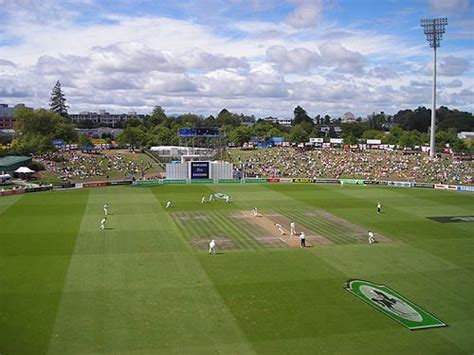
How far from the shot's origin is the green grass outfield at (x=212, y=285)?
750 inches

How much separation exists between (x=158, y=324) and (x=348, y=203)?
39002mm

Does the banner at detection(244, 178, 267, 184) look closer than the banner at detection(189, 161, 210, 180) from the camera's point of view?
No

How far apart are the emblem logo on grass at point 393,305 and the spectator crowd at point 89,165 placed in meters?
59.7

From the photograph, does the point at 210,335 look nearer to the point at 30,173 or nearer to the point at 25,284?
the point at 25,284

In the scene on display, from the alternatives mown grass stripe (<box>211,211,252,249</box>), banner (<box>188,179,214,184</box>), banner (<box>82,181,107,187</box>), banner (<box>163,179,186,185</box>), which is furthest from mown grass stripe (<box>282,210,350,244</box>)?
banner (<box>82,181,107,187</box>)

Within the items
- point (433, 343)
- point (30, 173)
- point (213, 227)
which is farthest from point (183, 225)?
point (30, 173)

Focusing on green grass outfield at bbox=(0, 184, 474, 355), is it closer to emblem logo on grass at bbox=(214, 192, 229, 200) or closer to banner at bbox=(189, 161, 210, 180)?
emblem logo on grass at bbox=(214, 192, 229, 200)

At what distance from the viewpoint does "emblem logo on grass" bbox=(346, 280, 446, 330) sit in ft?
69.1

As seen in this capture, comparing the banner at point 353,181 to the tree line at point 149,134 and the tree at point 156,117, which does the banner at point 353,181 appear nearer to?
the tree line at point 149,134

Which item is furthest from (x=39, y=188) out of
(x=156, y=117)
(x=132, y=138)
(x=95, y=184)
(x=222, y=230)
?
(x=156, y=117)

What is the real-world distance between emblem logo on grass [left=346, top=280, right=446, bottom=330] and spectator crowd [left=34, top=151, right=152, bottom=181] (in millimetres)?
59712

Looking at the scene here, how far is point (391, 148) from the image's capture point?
116188 millimetres

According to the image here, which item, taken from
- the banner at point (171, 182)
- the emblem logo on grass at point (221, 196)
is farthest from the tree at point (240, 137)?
the emblem logo on grass at point (221, 196)

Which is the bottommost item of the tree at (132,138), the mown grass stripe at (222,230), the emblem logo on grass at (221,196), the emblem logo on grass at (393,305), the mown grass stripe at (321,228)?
the emblem logo on grass at (393,305)
